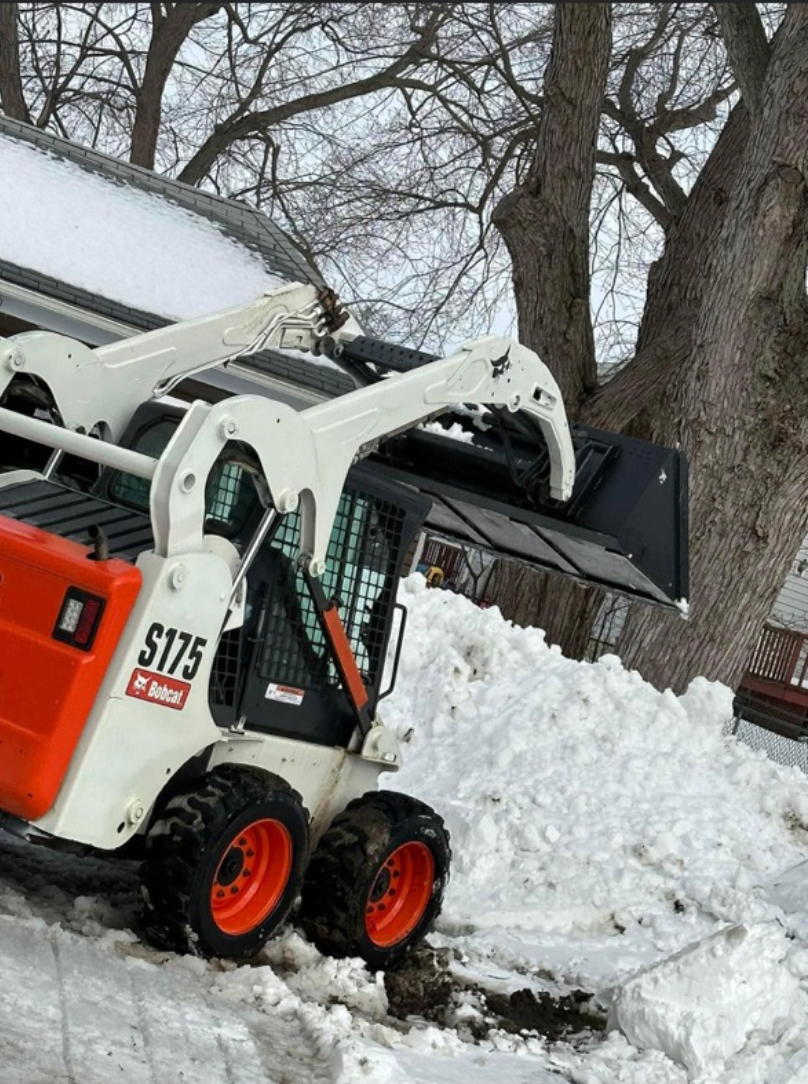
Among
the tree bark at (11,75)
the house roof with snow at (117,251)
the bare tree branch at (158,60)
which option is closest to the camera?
the house roof with snow at (117,251)

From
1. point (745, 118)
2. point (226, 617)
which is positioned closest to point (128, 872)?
point (226, 617)

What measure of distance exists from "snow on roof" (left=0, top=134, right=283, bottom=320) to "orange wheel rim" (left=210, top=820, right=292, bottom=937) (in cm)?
744

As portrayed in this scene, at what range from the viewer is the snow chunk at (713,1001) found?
529cm

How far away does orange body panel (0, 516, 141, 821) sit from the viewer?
183 inches

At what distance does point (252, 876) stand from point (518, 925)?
190cm

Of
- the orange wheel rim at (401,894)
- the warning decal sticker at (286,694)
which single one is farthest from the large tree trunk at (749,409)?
the warning decal sticker at (286,694)

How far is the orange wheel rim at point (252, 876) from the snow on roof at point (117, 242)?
744 cm

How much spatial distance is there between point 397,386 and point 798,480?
628cm

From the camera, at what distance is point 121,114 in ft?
90.9

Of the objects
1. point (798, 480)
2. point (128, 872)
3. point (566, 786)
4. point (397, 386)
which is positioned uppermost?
point (798, 480)

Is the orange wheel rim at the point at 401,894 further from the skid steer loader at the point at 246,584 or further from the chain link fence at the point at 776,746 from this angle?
the chain link fence at the point at 776,746

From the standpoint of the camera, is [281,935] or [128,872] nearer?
[281,935]

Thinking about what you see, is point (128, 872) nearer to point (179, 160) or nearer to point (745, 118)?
point (745, 118)

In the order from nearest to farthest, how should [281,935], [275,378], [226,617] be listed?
[226,617]
[281,935]
[275,378]
